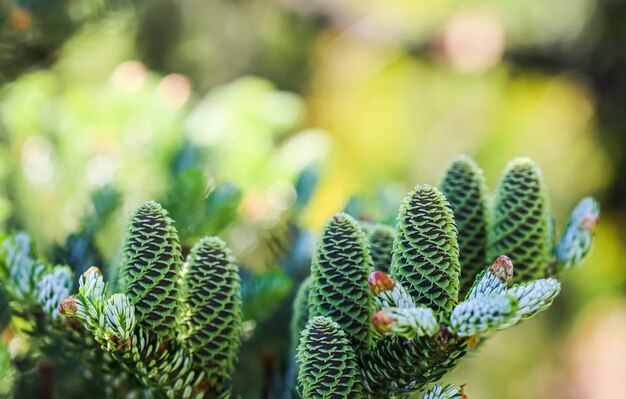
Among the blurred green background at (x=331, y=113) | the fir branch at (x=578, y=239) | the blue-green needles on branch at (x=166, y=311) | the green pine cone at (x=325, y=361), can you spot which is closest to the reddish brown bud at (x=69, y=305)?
the blue-green needles on branch at (x=166, y=311)

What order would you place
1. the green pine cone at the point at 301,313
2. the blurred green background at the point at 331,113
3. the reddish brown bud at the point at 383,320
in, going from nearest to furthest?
the reddish brown bud at the point at 383,320
the green pine cone at the point at 301,313
the blurred green background at the point at 331,113

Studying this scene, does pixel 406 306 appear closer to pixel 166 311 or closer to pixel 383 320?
pixel 383 320

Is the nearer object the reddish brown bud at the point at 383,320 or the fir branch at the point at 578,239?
the reddish brown bud at the point at 383,320

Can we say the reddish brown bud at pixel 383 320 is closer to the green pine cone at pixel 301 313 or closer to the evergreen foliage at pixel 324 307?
the evergreen foliage at pixel 324 307

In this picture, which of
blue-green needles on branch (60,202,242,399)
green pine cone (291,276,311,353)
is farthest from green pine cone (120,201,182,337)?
green pine cone (291,276,311,353)

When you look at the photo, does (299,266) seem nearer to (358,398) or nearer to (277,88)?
(358,398)

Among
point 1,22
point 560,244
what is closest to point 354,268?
point 560,244

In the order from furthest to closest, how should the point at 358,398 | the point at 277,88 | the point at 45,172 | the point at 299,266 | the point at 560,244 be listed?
1. the point at 277,88
2. the point at 45,172
3. the point at 299,266
4. the point at 560,244
5. the point at 358,398

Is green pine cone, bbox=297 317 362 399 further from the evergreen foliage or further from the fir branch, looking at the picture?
the fir branch
